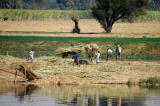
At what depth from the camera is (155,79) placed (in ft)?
119

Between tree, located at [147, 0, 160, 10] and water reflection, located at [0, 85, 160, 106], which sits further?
tree, located at [147, 0, 160, 10]

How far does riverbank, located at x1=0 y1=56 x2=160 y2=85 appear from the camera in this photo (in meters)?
36.6

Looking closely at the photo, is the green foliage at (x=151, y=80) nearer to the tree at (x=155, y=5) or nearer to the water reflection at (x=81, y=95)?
the water reflection at (x=81, y=95)

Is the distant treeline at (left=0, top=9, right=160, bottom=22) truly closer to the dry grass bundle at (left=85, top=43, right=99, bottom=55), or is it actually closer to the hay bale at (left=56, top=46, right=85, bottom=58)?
the hay bale at (left=56, top=46, right=85, bottom=58)

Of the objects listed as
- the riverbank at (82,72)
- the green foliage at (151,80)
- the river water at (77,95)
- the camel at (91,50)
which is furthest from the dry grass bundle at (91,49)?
the river water at (77,95)

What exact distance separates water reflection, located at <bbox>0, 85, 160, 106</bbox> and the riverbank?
1610 millimetres

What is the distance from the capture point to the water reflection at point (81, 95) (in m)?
28.1

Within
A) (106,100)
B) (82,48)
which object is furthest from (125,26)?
(106,100)

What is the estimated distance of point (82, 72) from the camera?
122 ft

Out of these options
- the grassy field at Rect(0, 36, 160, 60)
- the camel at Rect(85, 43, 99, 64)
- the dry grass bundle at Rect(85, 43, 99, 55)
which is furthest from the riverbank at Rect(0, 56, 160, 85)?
the grassy field at Rect(0, 36, 160, 60)

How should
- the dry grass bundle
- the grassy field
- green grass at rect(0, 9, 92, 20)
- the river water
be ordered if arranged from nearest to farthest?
the river water, the dry grass bundle, the grassy field, green grass at rect(0, 9, 92, 20)

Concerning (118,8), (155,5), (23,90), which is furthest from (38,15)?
(23,90)

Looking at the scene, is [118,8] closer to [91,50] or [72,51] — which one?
[91,50]

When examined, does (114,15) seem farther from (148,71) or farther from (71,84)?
(71,84)
